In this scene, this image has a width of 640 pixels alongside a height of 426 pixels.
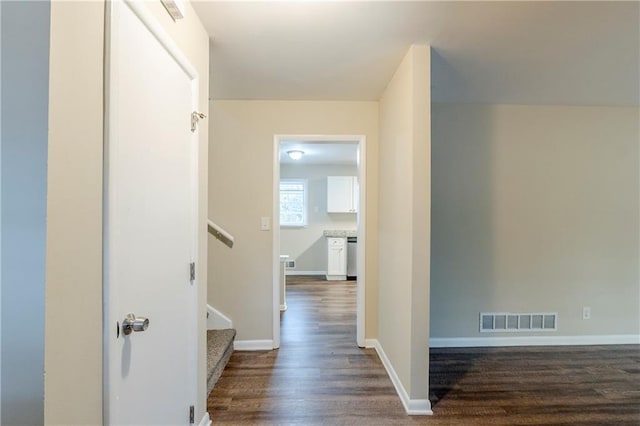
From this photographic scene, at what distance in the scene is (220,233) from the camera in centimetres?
284

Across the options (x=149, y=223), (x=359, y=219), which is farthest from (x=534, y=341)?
(x=149, y=223)

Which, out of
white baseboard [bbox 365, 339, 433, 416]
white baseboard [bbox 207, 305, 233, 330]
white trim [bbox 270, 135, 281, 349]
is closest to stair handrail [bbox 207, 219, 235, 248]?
white trim [bbox 270, 135, 281, 349]

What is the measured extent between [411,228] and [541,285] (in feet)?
6.54

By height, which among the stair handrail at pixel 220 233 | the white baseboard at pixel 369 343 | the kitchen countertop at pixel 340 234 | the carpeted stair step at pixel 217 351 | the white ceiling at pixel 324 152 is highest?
the white ceiling at pixel 324 152

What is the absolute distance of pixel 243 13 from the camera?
1640 mm

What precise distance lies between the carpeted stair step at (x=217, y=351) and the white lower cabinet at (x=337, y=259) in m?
3.30

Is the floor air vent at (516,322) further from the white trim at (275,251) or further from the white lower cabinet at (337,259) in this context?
the white lower cabinet at (337,259)

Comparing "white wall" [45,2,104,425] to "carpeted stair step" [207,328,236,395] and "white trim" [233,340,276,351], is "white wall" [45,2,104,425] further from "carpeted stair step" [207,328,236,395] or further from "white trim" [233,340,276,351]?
"white trim" [233,340,276,351]

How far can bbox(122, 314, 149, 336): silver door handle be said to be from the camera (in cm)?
103

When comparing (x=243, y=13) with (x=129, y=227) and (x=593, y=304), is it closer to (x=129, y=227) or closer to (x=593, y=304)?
(x=129, y=227)

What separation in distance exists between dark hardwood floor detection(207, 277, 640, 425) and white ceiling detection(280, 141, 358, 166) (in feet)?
9.37

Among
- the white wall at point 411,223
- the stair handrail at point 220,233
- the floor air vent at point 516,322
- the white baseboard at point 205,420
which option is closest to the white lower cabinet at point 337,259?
the floor air vent at point 516,322

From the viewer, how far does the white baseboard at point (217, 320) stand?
2.86 m

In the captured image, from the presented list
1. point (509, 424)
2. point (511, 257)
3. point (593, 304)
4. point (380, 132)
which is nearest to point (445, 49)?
point (380, 132)
